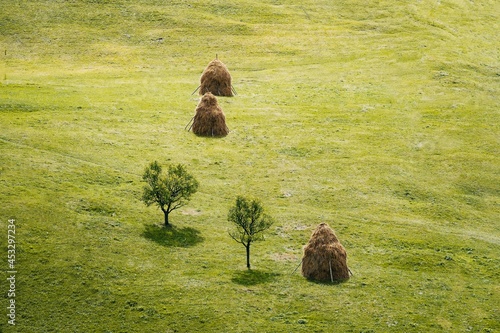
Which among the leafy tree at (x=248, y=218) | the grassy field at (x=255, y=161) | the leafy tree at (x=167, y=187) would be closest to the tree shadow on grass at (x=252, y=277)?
the grassy field at (x=255, y=161)

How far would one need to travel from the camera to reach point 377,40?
110 m

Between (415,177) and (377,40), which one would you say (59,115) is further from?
(377,40)

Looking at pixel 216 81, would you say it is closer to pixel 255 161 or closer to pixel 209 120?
pixel 209 120

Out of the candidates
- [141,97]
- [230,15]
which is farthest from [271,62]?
[141,97]

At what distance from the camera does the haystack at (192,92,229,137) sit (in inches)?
2936

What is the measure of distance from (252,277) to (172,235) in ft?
26.5

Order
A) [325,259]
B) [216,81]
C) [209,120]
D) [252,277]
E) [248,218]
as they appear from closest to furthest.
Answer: [252,277], [325,259], [248,218], [209,120], [216,81]

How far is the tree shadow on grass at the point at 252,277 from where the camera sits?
1925 inches

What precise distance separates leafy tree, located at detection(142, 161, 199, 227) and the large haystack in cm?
2992

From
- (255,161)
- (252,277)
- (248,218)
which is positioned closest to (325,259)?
(252,277)

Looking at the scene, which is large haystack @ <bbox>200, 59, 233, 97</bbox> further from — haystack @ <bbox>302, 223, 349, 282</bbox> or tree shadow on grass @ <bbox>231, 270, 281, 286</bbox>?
tree shadow on grass @ <bbox>231, 270, 281, 286</bbox>

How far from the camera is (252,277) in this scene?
49.6 metres

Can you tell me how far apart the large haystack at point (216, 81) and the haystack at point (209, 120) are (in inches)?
381

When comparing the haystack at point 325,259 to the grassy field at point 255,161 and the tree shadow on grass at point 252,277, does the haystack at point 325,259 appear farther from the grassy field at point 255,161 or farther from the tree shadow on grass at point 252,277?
the tree shadow on grass at point 252,277
